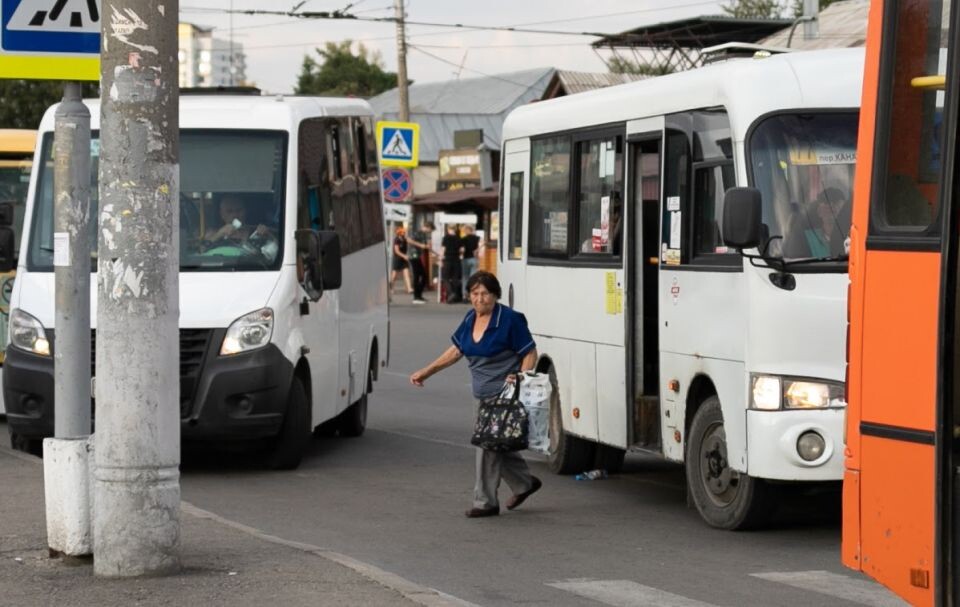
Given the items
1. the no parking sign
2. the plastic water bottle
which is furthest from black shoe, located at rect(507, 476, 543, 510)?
the no parking sign

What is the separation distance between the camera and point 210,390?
1423 cm

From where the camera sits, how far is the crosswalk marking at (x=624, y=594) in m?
9.26

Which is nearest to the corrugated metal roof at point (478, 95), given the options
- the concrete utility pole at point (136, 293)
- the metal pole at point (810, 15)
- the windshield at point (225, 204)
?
the metal pole at point (810, 15)

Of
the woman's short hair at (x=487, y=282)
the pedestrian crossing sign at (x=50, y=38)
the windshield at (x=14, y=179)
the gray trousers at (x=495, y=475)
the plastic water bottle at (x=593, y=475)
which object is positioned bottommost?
the plastic water bottle at (x=593, y=475)

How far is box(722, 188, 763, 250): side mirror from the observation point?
1032 cm

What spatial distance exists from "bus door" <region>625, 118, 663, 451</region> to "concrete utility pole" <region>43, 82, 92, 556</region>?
4400 millimetres

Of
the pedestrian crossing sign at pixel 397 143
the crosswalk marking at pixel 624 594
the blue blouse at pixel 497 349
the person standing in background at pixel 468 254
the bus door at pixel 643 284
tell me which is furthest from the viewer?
the person standing in background at pixel 468 254

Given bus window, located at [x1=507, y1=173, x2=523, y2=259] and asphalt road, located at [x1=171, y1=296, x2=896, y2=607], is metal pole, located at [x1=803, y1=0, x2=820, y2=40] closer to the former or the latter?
asphalt road, located at [x1=171, y1=296, x2=896, y2=607]

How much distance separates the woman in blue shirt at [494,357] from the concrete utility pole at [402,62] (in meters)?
34.0

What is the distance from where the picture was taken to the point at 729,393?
37.6 feet

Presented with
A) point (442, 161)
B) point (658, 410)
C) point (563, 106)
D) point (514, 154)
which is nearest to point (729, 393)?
point (658, 410)

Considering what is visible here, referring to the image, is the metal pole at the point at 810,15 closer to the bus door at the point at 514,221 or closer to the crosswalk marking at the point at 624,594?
the bus door at the point at 514,221

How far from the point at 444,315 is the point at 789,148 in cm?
2858

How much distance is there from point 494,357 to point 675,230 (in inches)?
56.3
